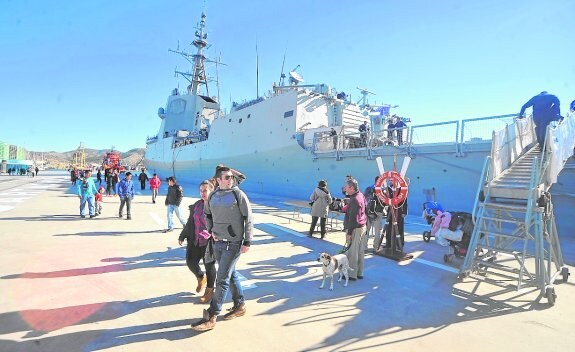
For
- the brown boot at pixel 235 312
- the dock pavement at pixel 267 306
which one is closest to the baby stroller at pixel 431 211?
the dock pavement at pixel 267 306

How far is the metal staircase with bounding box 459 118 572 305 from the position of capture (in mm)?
4770

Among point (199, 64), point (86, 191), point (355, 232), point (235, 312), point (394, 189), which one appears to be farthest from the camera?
point (199, 64)

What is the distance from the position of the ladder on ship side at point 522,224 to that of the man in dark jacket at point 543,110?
2.16m

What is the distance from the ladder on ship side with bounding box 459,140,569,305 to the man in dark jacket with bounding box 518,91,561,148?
7.09ft

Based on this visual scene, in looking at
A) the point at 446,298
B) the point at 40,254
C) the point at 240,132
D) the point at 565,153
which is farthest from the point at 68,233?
the point at 240,132

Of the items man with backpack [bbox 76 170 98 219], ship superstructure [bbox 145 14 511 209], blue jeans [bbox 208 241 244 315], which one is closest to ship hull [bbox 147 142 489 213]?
ship superstructure [bbox 145 14 511 209]

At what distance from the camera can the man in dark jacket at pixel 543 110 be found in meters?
7.35

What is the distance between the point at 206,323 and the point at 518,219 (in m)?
5.01

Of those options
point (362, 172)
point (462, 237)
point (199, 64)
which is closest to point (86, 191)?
point (462, 237)

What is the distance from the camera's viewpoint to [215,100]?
40.1 metres

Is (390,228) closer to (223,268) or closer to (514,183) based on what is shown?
(514,183)

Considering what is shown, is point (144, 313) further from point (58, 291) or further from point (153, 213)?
point (153, 213)

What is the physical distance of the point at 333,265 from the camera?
4.95 meters

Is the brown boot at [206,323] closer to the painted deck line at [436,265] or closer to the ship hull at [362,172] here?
the painted deck line at [436,265]
